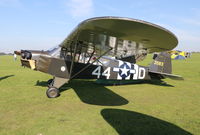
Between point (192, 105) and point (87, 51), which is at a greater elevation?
point (87, 51)

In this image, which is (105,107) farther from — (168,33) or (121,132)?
(168,33)

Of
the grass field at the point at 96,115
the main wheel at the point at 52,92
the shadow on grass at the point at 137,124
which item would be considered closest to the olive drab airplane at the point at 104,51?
the main wheel at the point at 52,92

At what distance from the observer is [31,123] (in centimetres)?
361

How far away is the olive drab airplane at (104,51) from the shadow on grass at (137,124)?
2.00 m

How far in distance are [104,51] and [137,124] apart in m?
3.18

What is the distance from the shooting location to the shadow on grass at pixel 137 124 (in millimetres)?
3346

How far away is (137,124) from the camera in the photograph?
145 inches

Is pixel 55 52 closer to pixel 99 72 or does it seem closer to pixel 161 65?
pixel 99 72

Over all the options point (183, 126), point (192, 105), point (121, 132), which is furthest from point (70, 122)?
point (192, 105)

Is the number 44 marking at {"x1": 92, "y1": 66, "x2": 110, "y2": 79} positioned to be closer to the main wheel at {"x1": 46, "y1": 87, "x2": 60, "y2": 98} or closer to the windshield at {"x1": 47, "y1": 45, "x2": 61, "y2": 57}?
the windshield at {"x1": 47, "y1": 45, "x2": 61, "y2": 57}

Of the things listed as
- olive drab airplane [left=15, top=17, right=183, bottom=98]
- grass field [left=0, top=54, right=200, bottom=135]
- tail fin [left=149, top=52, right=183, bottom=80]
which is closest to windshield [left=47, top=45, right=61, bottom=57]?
olive drab airplane [left=15, top=17, right=183, bottom=98]

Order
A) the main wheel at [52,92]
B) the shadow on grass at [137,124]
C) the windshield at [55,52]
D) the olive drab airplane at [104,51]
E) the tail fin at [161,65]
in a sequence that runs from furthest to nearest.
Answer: the tail fin at [161,65], the windshield at [55,52], the main wheel at [52,92], the shadow on grass at [137,124], the olive drab airplane at [104,51]

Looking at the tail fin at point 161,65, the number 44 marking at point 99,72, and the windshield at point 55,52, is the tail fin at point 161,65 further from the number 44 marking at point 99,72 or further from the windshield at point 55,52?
the windshield at point 55,52

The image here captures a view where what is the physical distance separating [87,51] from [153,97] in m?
3.39
